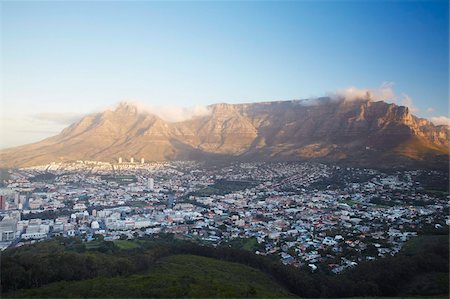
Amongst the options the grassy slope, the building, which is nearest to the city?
the building

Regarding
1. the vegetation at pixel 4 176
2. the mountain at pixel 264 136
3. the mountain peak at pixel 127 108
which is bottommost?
the vegetation at pixel 4 176

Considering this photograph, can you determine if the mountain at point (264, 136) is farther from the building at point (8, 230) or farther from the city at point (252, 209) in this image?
the building at point (8, 230)

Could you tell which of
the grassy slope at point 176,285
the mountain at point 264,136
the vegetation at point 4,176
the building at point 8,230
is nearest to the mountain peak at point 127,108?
the mountain at point 264,136

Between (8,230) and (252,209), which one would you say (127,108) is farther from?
(8,230)

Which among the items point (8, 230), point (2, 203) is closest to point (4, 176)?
point (2, 203)

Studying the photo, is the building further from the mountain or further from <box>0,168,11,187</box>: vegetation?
the mountain

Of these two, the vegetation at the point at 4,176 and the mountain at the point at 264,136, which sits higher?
the mountain at the point at 264,136

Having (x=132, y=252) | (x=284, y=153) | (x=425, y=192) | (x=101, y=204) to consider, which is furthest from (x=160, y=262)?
(x=284, y=153)
